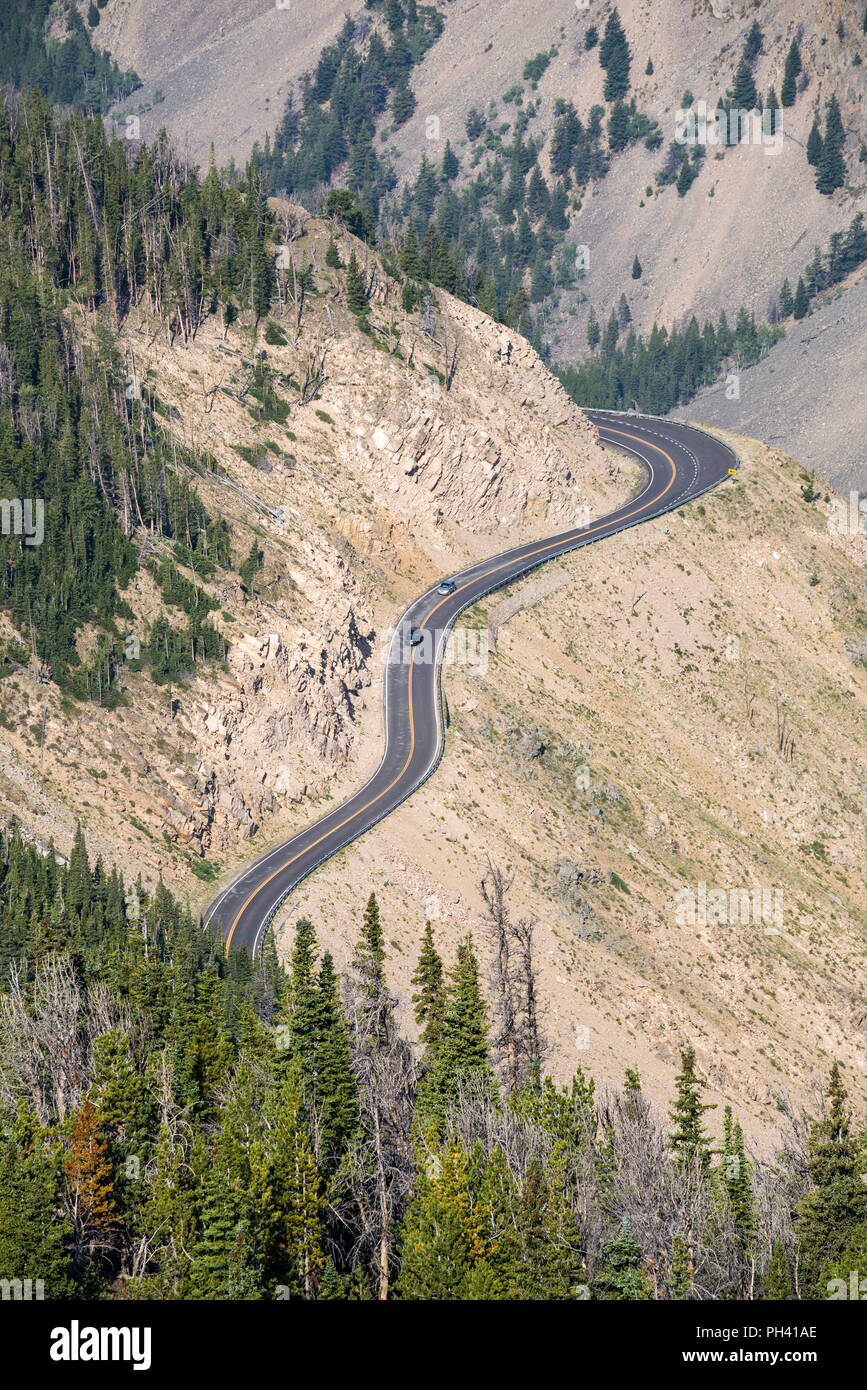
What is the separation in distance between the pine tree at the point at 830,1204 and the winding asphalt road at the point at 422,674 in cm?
3182

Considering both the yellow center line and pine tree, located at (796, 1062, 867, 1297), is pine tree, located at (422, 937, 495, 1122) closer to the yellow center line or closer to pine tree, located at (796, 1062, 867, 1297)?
pine tree, located at (796, 1062, 867, 1297)

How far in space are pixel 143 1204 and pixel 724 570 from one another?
92.6 metres

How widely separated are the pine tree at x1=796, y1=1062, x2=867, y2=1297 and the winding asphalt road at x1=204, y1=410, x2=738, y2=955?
31.8 meters

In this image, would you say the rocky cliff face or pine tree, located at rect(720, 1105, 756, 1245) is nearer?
pine tree, located at rect(720, 1105, 756, 1245)

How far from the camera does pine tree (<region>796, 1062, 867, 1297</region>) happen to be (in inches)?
→ 2464

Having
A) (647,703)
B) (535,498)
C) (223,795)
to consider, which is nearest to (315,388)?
(535,498)

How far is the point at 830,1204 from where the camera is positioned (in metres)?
63.8

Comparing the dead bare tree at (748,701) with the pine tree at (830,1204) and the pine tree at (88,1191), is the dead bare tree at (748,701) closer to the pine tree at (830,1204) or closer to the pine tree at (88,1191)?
the pine tree at (830,1204)

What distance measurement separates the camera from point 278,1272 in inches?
2046

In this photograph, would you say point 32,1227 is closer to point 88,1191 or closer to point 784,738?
point 88,1191

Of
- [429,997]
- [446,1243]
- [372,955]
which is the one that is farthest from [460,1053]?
[446,1243]

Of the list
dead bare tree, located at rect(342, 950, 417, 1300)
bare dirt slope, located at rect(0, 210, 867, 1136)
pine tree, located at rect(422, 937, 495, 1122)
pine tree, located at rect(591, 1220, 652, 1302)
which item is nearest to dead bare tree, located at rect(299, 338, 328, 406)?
bare dirt slope, located at rect(0, 210, 867, 1136)

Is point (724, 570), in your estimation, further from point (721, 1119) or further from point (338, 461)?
point (721, 1119)

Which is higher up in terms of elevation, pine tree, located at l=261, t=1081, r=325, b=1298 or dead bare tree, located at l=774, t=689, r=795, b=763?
dead bare tree, located at l=774, t=689, r=795, b=763
